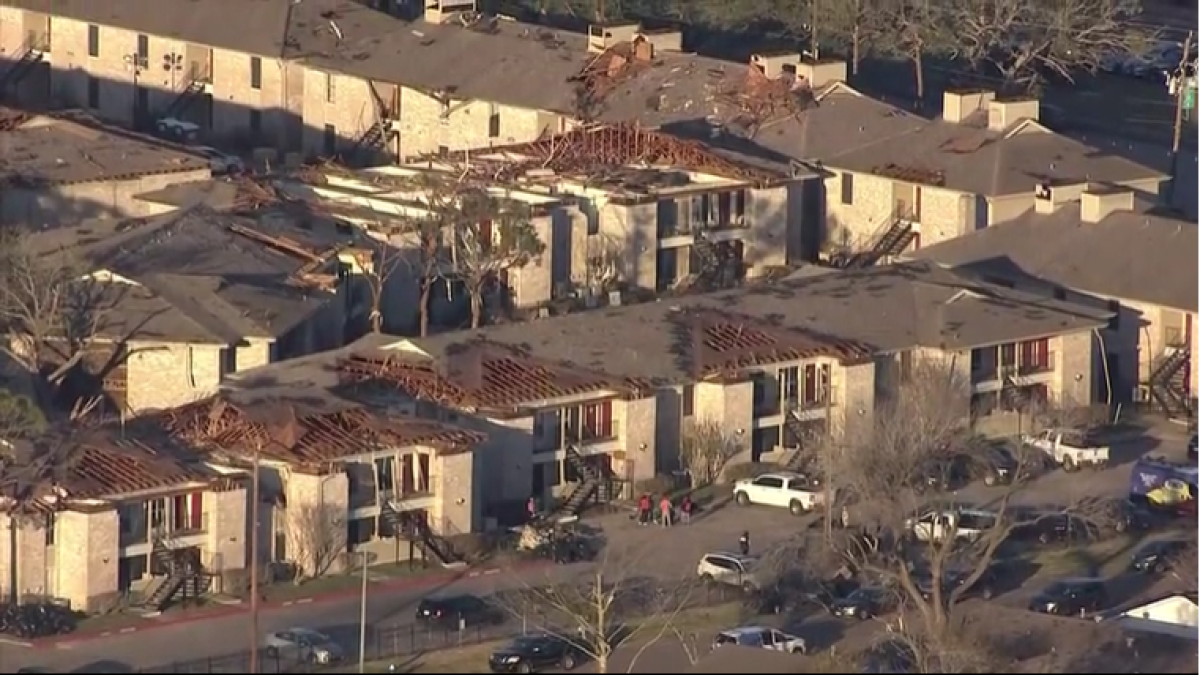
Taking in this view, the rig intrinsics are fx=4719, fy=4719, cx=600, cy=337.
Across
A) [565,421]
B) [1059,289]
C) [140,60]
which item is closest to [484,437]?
[565,421]

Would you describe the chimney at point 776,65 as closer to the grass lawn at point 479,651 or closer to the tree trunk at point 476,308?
the tree trunk at point 476,308

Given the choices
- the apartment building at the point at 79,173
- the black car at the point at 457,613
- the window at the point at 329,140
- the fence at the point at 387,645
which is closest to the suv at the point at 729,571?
the fence at the point at 387,645

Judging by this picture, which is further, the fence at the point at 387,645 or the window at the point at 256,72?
the window at the point at 256,72

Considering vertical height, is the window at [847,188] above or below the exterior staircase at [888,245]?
above

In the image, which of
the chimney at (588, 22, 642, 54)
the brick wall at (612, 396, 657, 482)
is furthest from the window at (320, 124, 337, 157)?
the brick wall at (612, 396, 657, 482)

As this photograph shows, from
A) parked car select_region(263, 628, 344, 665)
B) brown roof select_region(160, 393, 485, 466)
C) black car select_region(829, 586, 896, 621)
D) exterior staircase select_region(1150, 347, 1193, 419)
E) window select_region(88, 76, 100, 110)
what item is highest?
brown roof select_region(160, 393, 485, 466)

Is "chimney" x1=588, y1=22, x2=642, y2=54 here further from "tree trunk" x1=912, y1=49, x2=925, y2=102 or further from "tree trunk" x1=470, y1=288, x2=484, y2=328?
"tree trunk" x1=470, y1=288, x2=484, y2=328
